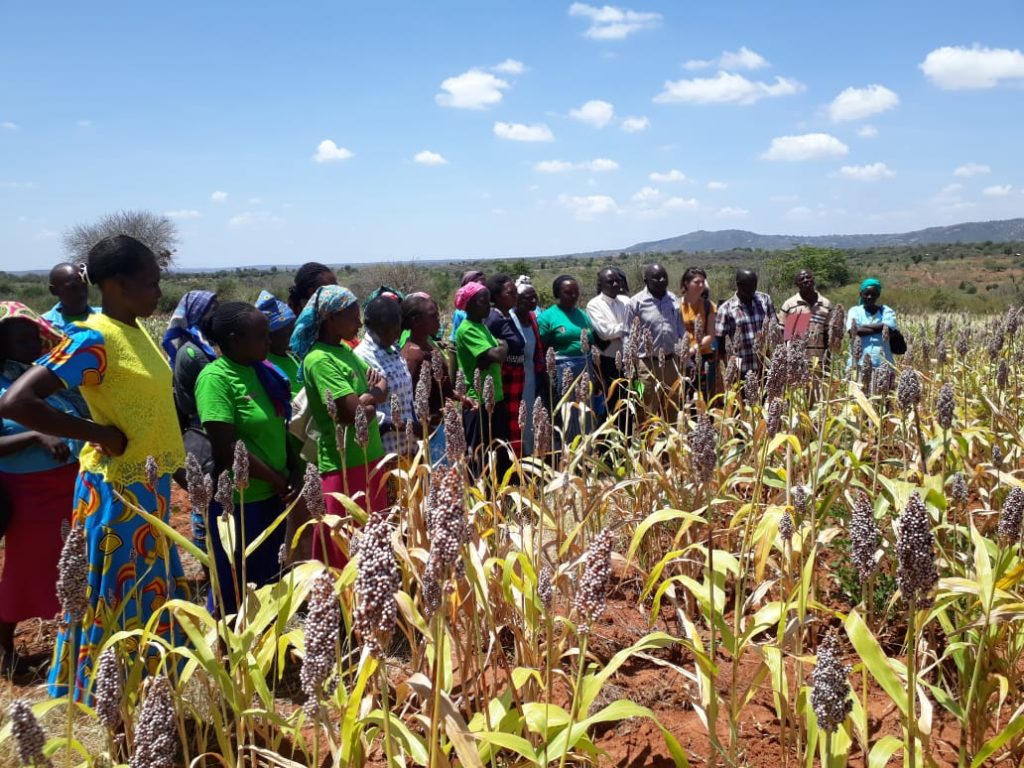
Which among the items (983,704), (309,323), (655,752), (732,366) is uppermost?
(309,323)

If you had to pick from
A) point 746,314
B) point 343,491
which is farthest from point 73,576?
point 746,314

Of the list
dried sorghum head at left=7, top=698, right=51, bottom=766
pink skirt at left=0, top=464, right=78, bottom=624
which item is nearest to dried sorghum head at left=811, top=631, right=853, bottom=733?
dried sorghum head at left=7, top=698, right=51, bottom=766

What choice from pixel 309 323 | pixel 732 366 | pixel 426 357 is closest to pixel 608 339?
pixel 426 357

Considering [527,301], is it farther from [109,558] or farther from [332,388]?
[109,558]

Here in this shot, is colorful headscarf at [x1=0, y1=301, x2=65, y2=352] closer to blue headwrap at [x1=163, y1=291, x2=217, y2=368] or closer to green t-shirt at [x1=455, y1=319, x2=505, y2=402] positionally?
blue headwrap at [x1=163, y1=291, x2=217, y2=368]

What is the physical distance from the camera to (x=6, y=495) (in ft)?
10.6

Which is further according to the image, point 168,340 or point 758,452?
point 168,340

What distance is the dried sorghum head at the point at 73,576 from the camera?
4.56 feet

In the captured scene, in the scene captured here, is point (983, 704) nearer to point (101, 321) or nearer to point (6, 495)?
point (101, 321)

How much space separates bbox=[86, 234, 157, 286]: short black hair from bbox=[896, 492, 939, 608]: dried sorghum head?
2577mm

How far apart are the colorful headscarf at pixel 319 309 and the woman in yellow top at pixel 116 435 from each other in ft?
2.97

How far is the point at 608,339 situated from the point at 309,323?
3.58 m

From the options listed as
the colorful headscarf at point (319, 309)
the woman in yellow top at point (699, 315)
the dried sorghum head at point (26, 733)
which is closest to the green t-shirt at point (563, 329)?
the woman in yellow top at point (699, 315)

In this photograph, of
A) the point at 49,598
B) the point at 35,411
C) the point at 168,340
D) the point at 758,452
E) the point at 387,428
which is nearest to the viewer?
the point at 35,411
